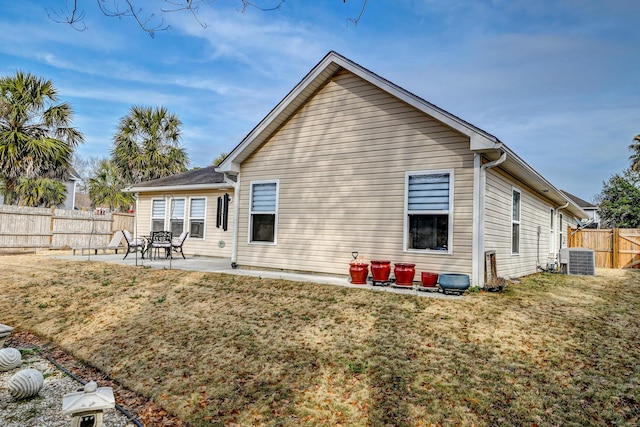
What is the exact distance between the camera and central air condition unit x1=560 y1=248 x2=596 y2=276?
11.7m

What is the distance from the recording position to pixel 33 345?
18.1 ft

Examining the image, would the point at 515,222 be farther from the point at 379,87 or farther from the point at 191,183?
the point at 191,183

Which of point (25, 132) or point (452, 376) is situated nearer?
point (452, 376)

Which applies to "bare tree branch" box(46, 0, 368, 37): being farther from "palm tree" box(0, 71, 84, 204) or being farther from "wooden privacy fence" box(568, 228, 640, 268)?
"wooden privacy fence" box(568, 228, 640, 268)

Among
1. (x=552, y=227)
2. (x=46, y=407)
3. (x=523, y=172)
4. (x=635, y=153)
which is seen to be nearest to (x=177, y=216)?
(x=46, y=407)

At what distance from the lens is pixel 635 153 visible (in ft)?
76.4

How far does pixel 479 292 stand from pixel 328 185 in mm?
4072

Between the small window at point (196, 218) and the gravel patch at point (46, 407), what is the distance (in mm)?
9203

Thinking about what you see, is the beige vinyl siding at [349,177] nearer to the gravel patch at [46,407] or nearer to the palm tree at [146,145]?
the gravel patch at [46,407]

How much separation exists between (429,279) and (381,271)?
3.18 feet

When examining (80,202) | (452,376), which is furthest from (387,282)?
(80,202)

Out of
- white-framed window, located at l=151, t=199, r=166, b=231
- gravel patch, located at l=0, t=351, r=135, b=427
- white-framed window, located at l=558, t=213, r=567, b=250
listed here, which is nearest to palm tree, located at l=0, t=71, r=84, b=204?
white-framed window, located at l=151, t=199, r=166, b=231

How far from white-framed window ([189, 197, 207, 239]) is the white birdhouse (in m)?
11.1

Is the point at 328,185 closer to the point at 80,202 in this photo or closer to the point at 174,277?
the point at 174,277
